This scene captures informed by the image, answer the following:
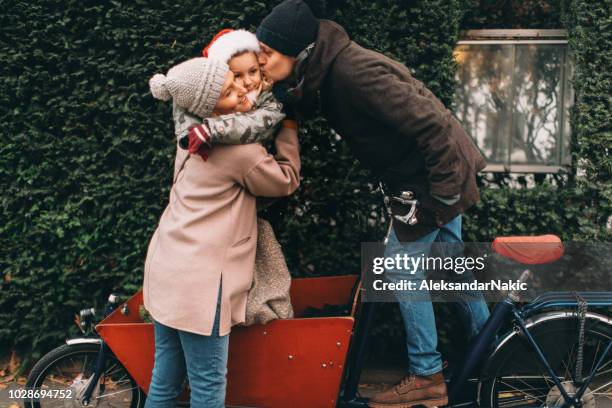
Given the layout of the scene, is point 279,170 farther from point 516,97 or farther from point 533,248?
point 516,97

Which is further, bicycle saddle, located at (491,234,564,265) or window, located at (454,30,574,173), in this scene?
window, located at (454,30,574,173)

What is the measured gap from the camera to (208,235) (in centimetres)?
269

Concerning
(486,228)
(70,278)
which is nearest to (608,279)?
(486,228)

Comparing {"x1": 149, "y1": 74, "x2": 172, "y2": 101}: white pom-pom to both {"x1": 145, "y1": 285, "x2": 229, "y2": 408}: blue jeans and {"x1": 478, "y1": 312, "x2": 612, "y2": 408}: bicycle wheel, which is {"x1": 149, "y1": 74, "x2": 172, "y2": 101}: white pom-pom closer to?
{"x1": 145, "y1": 285, "x2": 229, "y2": 408}: blue jeans

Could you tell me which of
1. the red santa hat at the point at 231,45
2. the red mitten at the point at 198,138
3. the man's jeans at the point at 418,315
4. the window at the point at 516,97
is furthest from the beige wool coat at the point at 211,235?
the window at the point at 516,97

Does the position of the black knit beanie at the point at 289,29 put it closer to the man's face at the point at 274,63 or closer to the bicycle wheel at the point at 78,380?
the man's face at the point at 274,63

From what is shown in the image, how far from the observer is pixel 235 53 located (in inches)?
105

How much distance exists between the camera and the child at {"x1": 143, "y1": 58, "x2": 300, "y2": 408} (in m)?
2.62

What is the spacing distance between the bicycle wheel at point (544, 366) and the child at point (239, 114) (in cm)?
156

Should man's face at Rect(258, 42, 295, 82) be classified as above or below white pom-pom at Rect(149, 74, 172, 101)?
above

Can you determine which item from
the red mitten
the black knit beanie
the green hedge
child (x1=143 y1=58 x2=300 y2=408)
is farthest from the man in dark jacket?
the green hedge

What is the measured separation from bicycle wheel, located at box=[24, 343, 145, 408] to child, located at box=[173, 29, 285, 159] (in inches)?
50.8

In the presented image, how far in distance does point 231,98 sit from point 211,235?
22.3 inches

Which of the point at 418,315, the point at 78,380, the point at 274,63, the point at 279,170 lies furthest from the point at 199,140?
the point at 78,380
